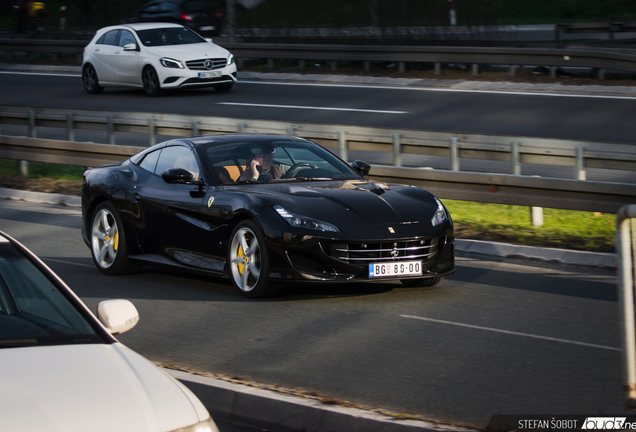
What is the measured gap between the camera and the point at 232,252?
8.31m

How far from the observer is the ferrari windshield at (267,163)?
880cm

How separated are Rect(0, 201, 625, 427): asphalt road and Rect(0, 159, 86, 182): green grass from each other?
7053mm

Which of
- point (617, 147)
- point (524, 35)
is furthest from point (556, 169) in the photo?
point (524, 35)

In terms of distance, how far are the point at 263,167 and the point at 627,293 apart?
4.81 m

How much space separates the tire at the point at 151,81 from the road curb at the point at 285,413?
1973cm

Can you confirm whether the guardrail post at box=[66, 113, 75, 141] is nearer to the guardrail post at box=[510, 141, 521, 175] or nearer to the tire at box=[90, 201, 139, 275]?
the tire at box=[90, 201, 139, 275]

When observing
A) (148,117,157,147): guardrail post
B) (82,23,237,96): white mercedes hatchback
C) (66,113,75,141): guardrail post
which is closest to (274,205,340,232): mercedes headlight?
(148,117,157,147): guardrail post

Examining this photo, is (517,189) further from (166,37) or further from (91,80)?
(91,80)

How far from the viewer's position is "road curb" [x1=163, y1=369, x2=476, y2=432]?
473 cm

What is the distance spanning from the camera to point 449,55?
2505 centimetres

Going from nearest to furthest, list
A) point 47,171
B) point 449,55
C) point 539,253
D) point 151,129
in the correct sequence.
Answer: point 539,253
point 151,129
point 47,171
point 449,55

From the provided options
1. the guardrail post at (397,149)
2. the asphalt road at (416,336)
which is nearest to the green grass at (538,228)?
the asphalt road at (416,336)

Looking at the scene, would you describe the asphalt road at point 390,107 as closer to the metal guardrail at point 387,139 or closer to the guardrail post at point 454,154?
the metal guardrail at point 387,139

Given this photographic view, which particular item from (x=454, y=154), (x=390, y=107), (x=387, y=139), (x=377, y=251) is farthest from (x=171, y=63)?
(x=377, y=251)
